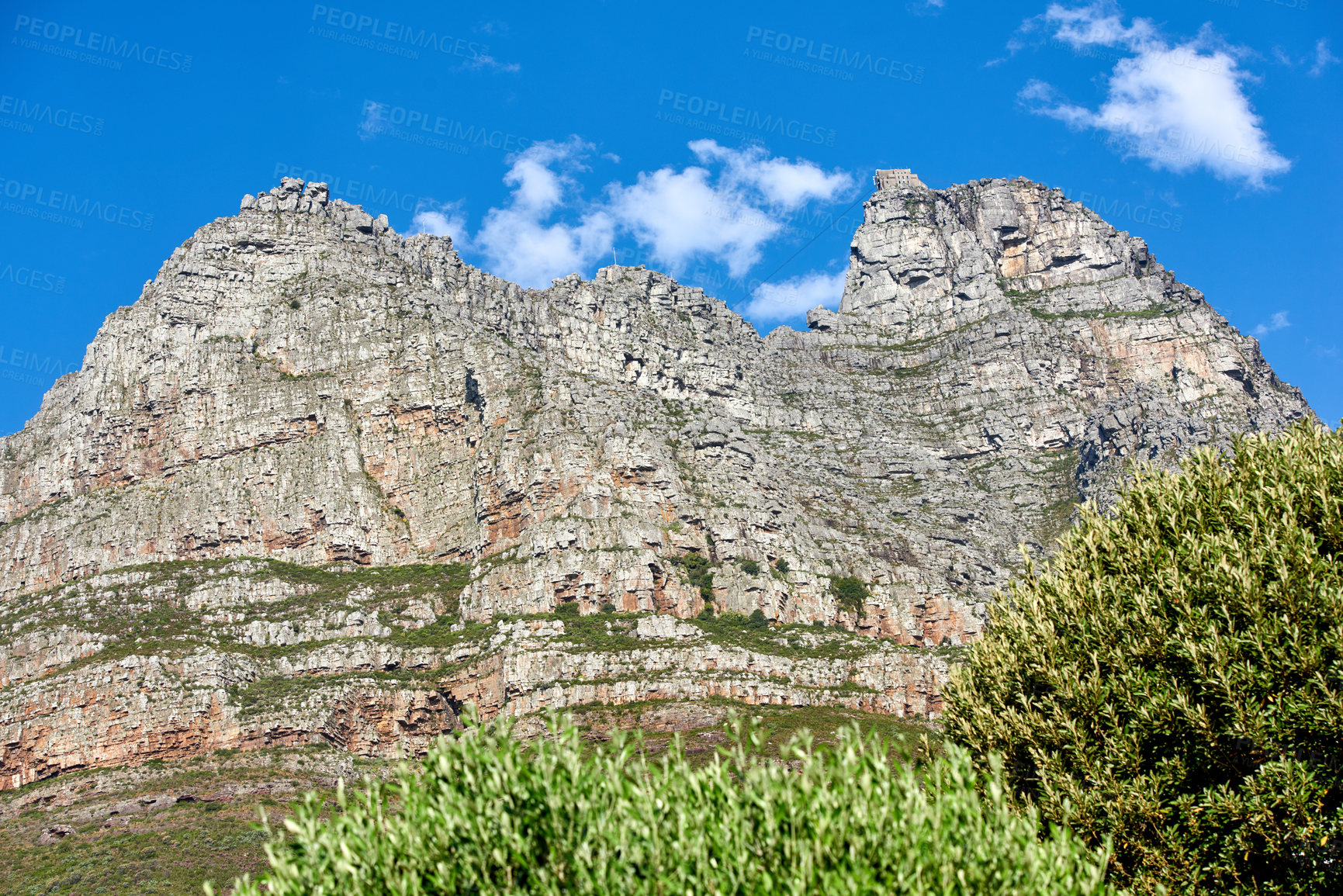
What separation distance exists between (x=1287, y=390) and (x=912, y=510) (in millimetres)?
72940

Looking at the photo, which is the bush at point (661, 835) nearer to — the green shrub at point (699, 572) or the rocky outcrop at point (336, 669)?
the rocky outcrop at point (336, 669)

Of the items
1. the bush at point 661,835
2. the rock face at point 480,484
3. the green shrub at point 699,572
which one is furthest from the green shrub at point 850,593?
the bush at point 661,835

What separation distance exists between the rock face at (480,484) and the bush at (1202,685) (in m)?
85.9

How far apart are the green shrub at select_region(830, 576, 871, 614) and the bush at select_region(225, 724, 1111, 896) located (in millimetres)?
120065

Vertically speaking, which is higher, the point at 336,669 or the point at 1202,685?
the point at 336,669

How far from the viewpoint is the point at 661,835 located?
1619 cm

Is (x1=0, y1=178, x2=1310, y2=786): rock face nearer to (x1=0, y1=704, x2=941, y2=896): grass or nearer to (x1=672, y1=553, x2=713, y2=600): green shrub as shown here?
(x1=672, y1=553, x2=713, y2=600): green shrub

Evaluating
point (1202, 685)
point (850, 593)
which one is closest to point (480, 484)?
point (850, 593)

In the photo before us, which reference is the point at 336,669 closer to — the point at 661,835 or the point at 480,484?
the point at 480,484

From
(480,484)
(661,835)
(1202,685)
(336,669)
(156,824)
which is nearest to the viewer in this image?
(661,835)

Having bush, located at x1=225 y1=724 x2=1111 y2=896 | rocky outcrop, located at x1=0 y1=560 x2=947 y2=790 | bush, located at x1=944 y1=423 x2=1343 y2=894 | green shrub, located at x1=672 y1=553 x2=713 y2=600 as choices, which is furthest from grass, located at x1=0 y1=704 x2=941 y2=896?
bush, located at x1=225 y1=724 x2=1111 y2=896

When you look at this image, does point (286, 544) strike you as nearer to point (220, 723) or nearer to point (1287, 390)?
point (220, 723)

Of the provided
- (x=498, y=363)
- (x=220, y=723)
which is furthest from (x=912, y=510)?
(x=220, y=723)

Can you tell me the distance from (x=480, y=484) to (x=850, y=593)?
53111 mm
